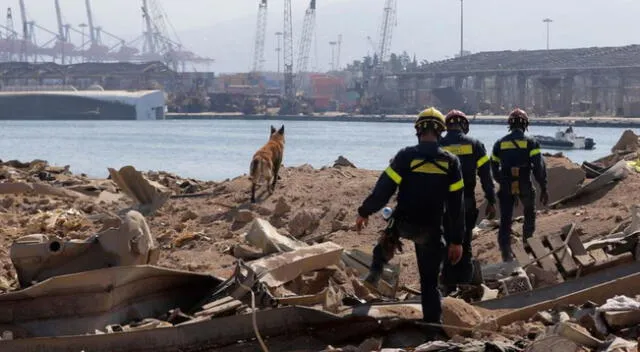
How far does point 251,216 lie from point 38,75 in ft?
479

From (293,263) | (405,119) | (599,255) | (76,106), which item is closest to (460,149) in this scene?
(599,255)

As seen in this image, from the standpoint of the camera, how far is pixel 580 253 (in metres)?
9.94

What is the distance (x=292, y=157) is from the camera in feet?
196

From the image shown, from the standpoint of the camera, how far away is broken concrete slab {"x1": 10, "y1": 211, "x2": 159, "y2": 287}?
28.9 ft

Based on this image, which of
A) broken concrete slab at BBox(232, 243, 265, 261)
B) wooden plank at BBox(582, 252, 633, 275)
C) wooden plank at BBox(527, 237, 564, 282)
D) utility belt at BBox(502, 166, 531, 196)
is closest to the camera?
wooden plank at BBox(582, 252, 633, 275)

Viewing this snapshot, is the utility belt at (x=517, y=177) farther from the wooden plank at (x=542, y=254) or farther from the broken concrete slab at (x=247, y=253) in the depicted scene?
the broken concrete slab at (x=247, y=253)

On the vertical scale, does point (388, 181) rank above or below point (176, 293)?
above

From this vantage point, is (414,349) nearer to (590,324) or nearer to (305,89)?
A: (590,324)

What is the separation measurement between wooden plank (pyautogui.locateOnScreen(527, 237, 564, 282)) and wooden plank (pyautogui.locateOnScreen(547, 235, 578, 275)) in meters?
0.08

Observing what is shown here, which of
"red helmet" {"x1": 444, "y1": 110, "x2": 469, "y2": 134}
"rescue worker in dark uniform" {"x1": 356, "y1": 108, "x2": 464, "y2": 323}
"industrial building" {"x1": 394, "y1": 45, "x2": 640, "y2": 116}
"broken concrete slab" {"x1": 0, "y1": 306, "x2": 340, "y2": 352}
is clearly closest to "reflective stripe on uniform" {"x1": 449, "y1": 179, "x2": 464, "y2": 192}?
"rescue worker in dark uniform" {"x1": 356, "y1": 108, "x2": 464, "y2": 323}

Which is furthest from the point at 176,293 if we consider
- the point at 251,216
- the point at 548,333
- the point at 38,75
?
the point at 38,75

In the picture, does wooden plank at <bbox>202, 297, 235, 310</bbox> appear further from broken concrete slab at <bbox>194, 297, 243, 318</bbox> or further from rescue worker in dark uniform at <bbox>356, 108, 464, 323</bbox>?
rescue worker in dark uniform at <bbox>356, 108, 464, 323</bbox>

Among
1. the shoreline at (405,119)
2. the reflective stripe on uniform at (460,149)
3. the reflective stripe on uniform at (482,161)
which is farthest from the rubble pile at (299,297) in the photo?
the shoreline at (405,119)

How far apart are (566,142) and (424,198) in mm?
56450
